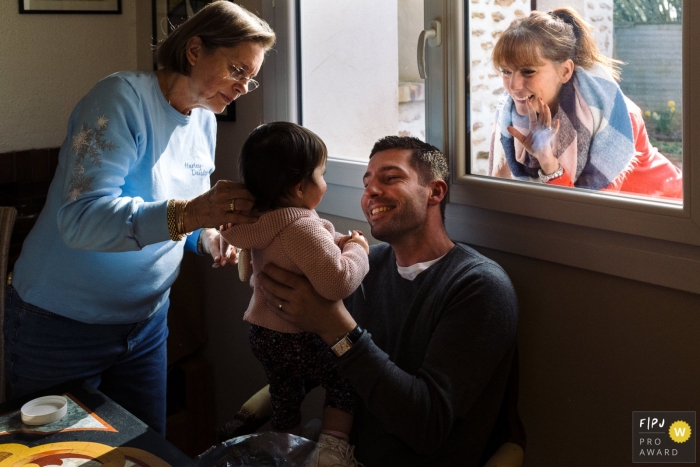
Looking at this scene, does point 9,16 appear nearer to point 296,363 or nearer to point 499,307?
point 296,363

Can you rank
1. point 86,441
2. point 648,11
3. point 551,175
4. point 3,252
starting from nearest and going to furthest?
point 86,441
point 648,11
point 551,175
point 3,252

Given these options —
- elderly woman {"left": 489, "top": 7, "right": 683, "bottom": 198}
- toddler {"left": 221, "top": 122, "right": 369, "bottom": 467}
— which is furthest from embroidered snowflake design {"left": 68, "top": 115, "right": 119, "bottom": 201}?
elderly woman {"left": 489, "top": 7, "right": 683, "bottom": 198}

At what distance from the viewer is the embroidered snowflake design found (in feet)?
5.00

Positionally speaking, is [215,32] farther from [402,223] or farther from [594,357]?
[594,357]

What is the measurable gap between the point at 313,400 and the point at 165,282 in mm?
870

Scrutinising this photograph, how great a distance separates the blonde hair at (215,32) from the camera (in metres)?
1.68

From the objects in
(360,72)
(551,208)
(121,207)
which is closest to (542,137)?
(551,208)

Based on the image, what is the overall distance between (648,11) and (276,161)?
87cm

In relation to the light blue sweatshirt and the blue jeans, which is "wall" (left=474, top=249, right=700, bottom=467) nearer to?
the light blue sweatshirt

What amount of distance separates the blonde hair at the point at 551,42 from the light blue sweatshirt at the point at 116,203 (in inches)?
34.0

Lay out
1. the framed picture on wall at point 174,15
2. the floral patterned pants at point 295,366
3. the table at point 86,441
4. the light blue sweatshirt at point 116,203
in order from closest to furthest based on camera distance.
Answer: the table at point 86,441 < the light blue sweatshirt at point 116,203 < the floral patterned pants at point 295,366 < the framed picture on wall at point 174,15

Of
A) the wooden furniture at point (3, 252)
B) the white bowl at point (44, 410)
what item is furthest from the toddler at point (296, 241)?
the wooden furniture at point (3, 252)

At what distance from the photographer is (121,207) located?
152 centimetres

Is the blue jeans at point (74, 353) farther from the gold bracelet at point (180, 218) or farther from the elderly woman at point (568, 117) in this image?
the elderly woman at point (568, 117)
